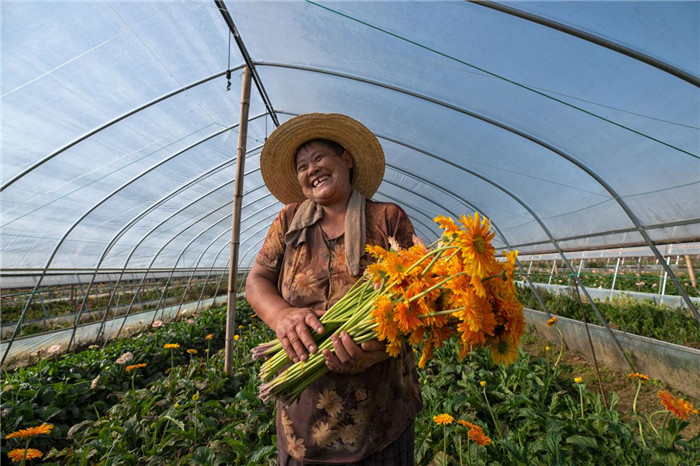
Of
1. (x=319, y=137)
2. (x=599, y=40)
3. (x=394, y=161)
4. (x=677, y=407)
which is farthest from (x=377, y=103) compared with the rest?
(x=677, y=407)

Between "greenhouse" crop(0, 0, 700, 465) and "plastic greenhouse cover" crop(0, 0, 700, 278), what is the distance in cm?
2

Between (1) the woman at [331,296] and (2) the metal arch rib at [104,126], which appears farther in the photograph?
(2) the metal arch rib at [104,126]

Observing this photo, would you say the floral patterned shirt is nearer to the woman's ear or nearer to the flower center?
the woman's ear

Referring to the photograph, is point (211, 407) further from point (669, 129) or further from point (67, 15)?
point (669, 129)

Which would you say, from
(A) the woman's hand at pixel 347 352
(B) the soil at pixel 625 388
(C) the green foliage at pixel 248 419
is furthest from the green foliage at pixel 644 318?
(A) the woman's hand at pixel 347 352

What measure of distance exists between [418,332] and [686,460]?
2565mm

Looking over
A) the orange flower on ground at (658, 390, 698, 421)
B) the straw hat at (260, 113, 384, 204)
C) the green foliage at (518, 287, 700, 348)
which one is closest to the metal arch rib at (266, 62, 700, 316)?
the green foliage at (518, 287, 700, 348)

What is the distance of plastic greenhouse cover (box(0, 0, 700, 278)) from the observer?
8.98 feet

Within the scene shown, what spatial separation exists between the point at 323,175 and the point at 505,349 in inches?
37.5

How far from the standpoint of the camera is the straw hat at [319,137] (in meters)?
1.60

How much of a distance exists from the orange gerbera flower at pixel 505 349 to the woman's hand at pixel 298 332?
20.6 inches

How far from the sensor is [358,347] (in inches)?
39.9

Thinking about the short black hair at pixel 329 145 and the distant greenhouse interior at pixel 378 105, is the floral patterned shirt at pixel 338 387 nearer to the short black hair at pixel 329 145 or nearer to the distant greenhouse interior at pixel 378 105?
the short black hair at pixel 329 145

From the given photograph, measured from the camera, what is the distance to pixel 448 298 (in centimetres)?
91
